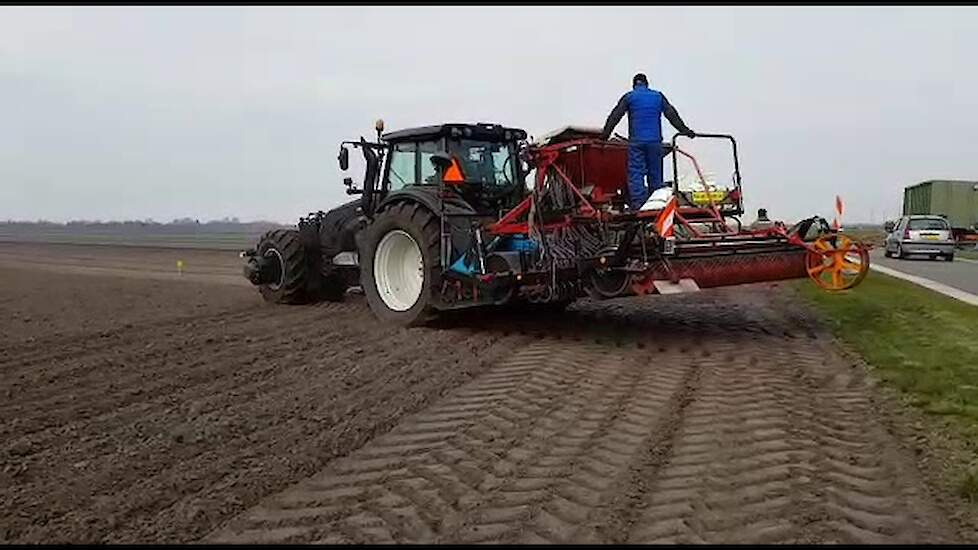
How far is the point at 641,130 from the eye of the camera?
371 inches

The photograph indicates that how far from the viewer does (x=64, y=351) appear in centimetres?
843

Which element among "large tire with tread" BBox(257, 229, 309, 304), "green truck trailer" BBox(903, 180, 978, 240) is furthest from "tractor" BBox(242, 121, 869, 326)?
"green truck trailer" BBox(903, 180, 978, 240)

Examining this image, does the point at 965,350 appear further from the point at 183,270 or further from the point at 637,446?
the point at 183,270

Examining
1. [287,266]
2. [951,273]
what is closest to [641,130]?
[287,266]

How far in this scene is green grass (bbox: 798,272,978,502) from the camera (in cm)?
575

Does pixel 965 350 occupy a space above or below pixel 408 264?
below

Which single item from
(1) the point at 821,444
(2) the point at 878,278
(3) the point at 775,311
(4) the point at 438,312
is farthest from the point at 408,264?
(2) the point at 878,278

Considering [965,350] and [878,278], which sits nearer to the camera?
[965,350]

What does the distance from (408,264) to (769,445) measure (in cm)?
650

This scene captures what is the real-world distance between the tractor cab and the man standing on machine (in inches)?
67.1

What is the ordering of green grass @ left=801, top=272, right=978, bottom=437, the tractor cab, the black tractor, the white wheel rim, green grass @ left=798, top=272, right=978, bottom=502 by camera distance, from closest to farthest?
green grass @ left=798, top=272, right=978, bottom=502
green grass @ left=801, top=272, right=978, bottom=437
the black tractor
the tractor cab
the white wheel rim

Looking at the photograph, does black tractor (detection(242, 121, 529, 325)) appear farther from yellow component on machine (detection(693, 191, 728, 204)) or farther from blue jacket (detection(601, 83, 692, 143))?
yellow component on machine (detection(693, 191, 728, 204))

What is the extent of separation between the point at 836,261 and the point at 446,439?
17.6 ft

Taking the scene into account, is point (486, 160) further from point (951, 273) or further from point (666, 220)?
point (951, 273)
